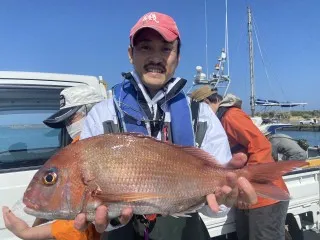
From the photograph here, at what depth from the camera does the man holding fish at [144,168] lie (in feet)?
6.19

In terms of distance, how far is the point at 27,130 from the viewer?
155 inches

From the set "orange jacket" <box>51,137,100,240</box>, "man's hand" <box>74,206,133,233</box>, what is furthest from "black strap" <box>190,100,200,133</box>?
"orange jacket" <box>51,137,100,240</box>

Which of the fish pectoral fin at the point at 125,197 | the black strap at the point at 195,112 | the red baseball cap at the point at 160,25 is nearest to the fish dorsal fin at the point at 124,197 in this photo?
the fish pectoral fin at the point at 125,197

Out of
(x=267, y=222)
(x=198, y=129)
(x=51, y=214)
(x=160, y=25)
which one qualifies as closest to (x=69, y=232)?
(x=51, y=214)

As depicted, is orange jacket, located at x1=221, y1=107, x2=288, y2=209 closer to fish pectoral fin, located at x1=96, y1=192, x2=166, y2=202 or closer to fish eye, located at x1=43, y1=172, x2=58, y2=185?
fish pectoral fin, located at x1=96, y1=192, x2=166, y2=202

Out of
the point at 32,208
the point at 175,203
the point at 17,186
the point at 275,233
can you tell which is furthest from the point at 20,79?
the point at 275,233

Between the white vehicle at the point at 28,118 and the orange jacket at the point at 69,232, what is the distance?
0.92m

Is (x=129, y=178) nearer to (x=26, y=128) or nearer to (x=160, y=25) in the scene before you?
(x=160, y=25)

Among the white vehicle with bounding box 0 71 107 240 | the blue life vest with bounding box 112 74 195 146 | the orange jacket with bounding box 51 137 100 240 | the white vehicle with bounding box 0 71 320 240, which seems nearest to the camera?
the orange jacket with bounding box 51 137 100 240

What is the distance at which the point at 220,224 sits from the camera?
167 inches

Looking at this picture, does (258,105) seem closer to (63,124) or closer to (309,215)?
(309,215)

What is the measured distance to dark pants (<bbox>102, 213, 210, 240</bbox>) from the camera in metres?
2.33

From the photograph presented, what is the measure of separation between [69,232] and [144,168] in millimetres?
780

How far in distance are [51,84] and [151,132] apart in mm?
1844
